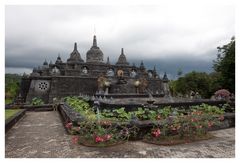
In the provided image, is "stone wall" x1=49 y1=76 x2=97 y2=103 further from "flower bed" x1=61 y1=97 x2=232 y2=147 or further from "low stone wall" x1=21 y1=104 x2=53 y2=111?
"flower bed" x1=61 y1=97 x2=232 y2=147

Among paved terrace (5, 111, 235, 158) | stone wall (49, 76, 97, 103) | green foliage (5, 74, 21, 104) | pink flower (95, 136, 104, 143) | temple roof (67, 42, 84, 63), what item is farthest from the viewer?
temple roof (67, 42, 84, 63)

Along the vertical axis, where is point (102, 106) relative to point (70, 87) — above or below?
below

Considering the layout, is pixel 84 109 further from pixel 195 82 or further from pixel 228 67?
pixel 195 82

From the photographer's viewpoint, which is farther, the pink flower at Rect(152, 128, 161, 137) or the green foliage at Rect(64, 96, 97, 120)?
the green foliage at Rect(64, 96, 97, 120)

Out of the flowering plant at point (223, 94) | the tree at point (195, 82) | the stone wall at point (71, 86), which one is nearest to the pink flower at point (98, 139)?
the flowering plant at point (223, 94)

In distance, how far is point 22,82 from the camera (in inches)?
960

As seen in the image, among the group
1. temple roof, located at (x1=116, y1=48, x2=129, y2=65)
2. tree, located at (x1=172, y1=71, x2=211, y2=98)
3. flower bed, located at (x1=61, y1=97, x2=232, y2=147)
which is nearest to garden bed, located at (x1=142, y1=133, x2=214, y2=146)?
flower bed, located at (x1=61, y1=97, x2=232, y2=147)

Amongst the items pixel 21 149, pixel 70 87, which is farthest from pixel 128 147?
pixel 70 87

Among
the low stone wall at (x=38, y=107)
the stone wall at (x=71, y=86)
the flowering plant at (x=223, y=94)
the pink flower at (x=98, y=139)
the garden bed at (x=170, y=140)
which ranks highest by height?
the stone wall at (x=71, y=86)

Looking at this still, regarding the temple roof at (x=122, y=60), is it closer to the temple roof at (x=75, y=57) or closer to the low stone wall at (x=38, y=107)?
the temple roof at (x=75, y=57)

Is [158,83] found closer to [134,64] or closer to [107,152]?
[134,64]

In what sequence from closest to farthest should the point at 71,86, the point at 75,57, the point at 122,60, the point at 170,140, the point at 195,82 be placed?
the point at 170,140
the point at 71,86
the point at 75,57
the point at 195,82
the point at 122,60

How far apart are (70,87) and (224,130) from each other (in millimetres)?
21308

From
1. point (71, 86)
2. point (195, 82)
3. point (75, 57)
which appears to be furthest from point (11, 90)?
point (195, 82)
